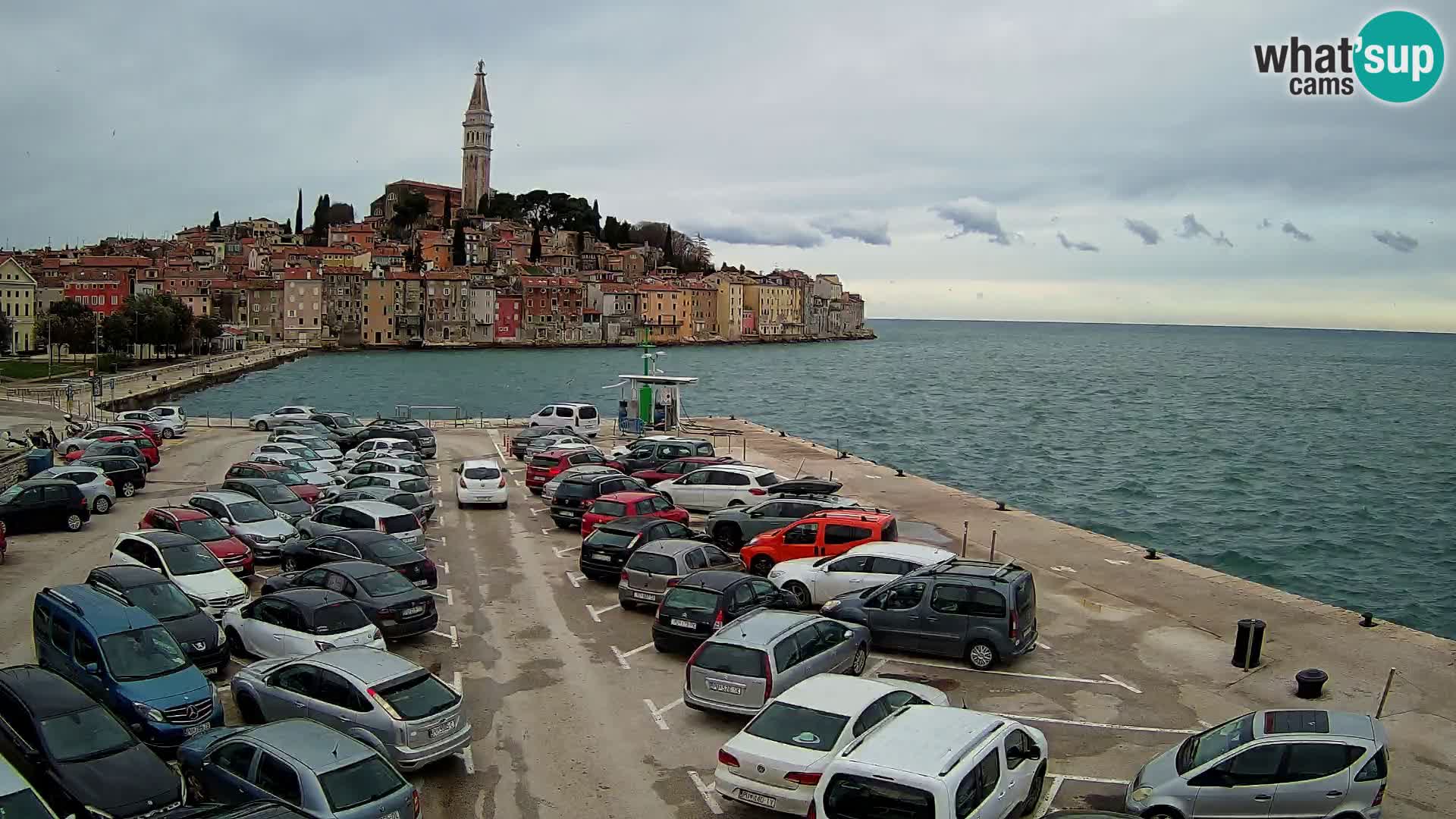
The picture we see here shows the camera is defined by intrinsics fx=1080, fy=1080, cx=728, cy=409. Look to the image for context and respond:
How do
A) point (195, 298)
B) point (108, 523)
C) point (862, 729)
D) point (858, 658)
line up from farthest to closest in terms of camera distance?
point (195, 298)
point (108, 523)
point (858, 658)
point (862, 729)

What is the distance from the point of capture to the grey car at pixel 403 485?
23.3 metres

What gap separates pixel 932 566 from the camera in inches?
606

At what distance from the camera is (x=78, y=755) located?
8.74 m

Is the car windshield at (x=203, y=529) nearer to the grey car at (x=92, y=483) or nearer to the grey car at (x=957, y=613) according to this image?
the grey car at (x=92, y=483)

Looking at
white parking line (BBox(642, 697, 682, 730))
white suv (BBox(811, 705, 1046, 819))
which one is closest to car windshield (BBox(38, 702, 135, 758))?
white parking line (BBox(642, 697, 682, 730))

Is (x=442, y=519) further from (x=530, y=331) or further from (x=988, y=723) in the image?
(x=530, y=331)

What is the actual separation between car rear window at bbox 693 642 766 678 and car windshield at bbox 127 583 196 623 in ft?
21.0

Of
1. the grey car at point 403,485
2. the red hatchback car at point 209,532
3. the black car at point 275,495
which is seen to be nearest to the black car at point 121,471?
the black car at point 275,495

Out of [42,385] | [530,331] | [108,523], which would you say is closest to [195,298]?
[530,331]

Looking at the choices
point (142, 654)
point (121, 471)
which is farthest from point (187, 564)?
point (121, 471)

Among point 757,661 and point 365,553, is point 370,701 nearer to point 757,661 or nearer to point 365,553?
point 757,661

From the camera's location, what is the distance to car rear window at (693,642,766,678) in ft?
36.7

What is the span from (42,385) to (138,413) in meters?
32.4

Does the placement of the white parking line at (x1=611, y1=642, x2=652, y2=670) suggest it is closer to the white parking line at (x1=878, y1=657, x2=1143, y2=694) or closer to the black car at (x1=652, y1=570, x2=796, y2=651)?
the black car at (x1=652, y1=570, x2=796, y2=651)
